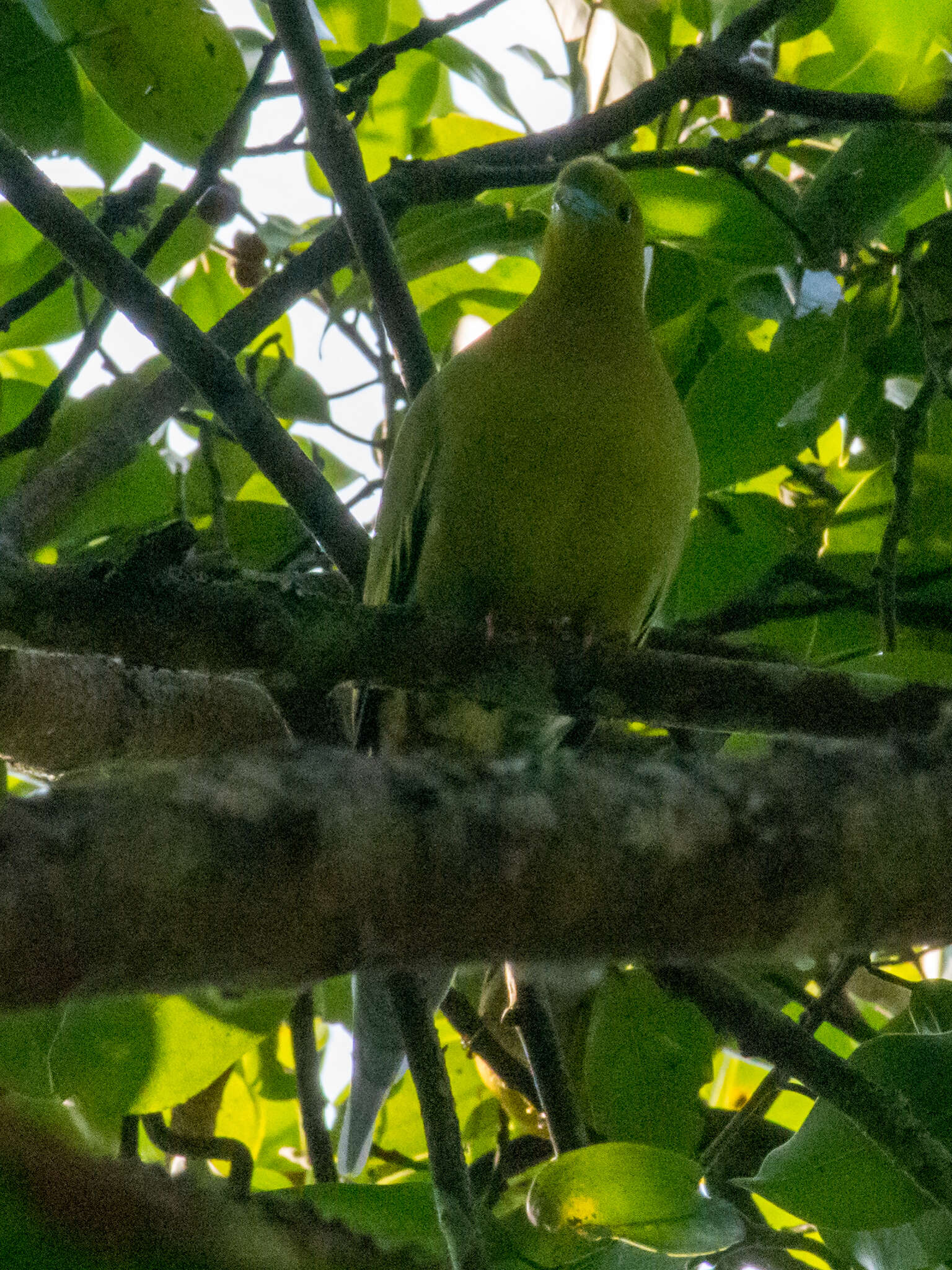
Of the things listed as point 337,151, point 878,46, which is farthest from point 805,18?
point 337,151

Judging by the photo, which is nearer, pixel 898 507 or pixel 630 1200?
pixel 630 1200

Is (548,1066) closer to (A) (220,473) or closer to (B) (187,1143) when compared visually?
(B) (187,1143)

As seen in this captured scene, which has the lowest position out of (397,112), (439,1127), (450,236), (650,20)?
(439,1127)

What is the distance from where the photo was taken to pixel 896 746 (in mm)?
1082

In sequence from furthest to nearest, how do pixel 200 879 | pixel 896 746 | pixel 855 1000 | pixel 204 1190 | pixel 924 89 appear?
1. pixel 855 1000
2. pixel 924 89
3. pixel 896 746
4. pixel 200 879
5. pixel 204 1190

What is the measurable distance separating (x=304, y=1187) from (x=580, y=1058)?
81 centimetres

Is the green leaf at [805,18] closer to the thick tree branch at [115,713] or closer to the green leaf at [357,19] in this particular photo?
the green leaf at [357,19]

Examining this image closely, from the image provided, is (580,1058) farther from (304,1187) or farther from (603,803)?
(603,803)

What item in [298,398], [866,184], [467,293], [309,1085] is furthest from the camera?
[467,293]

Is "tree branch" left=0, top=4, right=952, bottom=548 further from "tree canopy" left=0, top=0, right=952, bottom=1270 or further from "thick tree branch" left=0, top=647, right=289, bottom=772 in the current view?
"thick tree branch" left=0, top=647, right=289, bottom=772

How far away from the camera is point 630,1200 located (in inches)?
61.1

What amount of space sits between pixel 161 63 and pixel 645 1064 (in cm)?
180

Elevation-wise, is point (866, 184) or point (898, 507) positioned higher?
point (866, 184)

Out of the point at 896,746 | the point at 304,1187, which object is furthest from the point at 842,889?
the point at 304,1187
